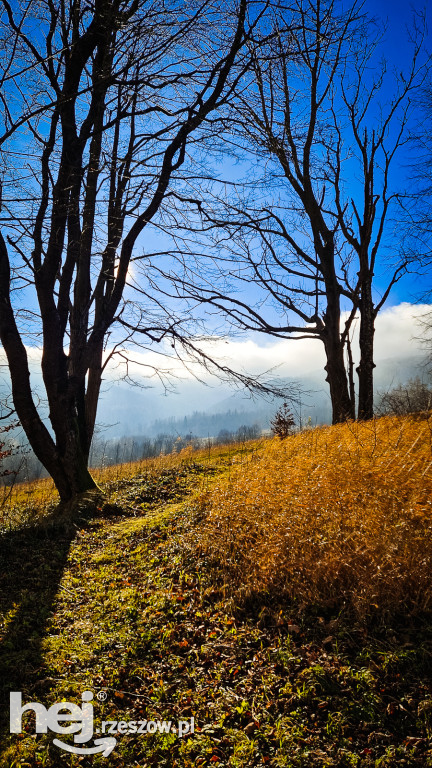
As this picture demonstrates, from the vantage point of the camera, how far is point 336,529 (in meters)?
3.88

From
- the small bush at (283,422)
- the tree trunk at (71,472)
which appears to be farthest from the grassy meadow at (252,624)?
the small bush at (283,422)

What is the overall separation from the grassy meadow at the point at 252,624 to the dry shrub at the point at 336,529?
0.06 ft

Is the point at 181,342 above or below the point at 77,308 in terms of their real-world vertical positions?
below

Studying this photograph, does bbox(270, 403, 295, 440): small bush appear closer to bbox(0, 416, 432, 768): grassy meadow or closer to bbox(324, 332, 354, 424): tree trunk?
bbox(324, 332, 354, 424): tree trunk

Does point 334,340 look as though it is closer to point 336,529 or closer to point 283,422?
point 283,422

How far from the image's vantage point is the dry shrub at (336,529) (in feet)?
10.5

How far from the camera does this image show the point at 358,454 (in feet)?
18.2

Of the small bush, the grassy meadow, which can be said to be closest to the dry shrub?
the grassy meadow

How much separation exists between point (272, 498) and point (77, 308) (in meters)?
5.76

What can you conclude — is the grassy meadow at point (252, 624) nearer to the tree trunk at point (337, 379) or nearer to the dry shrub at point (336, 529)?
the dry shrub at point (336, 529)

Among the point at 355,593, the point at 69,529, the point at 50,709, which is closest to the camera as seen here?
the point at 50,709

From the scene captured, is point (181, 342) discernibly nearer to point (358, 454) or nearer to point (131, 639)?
point (358, 454)

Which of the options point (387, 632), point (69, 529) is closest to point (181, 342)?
point (69, 529)

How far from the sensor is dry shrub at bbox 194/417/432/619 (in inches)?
126
